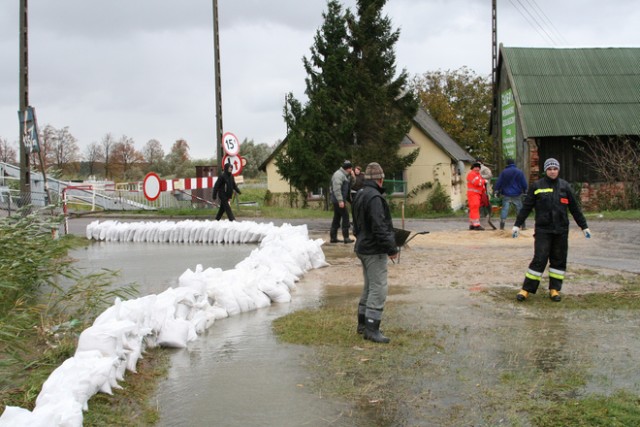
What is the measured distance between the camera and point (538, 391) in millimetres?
4727

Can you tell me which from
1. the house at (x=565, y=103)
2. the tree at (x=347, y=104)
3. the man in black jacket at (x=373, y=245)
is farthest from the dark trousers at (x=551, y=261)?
the house at (x=565, y=103)

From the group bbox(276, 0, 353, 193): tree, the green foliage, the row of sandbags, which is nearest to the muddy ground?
the green foliage

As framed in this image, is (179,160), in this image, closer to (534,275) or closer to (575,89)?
(575,89)

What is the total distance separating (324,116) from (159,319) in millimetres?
20703

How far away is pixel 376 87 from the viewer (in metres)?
26.3

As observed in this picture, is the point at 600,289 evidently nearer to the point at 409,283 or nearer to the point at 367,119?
the point at 409,283

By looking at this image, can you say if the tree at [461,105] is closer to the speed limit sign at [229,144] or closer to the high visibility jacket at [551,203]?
the speed limit sign at [229,144]

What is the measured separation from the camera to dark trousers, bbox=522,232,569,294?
7.93 metres

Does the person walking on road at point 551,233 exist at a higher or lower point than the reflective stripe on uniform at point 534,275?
higher

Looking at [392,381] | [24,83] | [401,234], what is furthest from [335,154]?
[392,381]

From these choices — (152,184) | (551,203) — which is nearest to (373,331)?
(551,203)

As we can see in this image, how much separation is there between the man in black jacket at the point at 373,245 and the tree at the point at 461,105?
39359 mm

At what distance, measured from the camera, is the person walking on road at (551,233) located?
313 inches

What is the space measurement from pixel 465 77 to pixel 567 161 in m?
22.6
